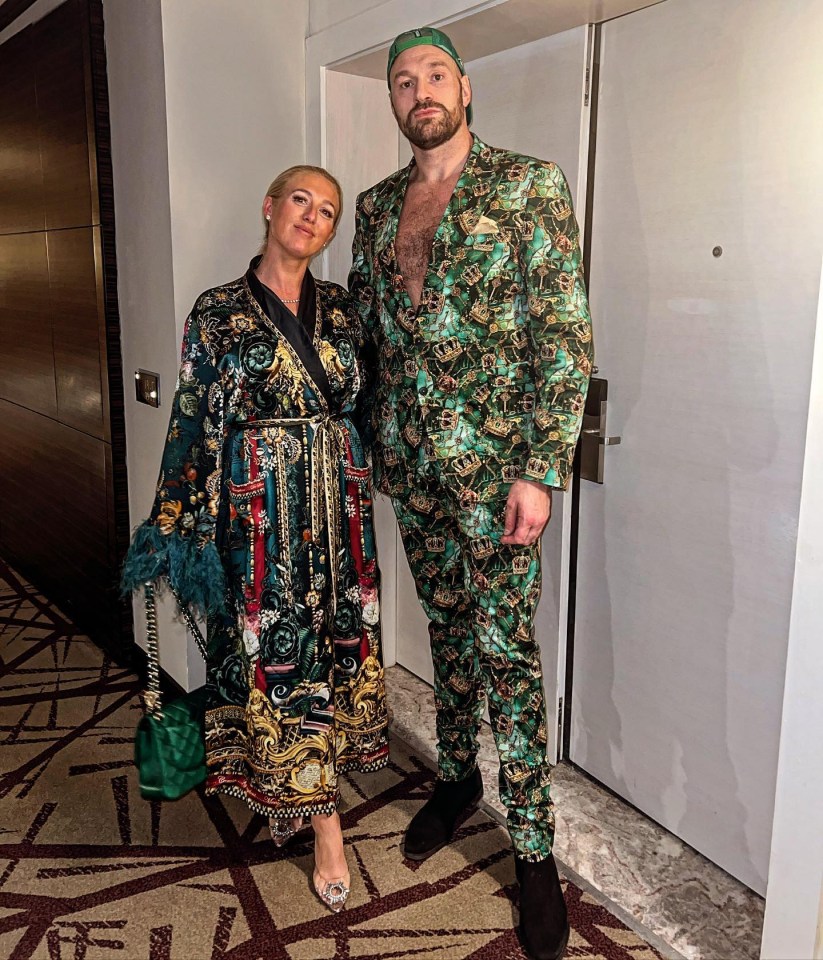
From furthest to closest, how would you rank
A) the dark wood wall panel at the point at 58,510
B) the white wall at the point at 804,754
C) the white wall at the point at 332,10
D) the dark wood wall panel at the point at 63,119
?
1. the dark wood wall panel at the point at 58,510
2. the dark wood wall panel at the point at 63,119
3. the white wall at the point at 332,10
4. the white wall at the point at 804,754

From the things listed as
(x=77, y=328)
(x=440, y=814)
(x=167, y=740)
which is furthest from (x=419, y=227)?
(x=77, y=328)

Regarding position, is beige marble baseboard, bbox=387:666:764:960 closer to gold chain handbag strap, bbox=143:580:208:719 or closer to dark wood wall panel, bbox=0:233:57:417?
gold chain handbag strap, bbox=143:580:208:719

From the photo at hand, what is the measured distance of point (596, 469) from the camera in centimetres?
217

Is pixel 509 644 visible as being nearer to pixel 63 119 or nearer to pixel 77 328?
pixel 77 328

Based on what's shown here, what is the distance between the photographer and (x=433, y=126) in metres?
1.79

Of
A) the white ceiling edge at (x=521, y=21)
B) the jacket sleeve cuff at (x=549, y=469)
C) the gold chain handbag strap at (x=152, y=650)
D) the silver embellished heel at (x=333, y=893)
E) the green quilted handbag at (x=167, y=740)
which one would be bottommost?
the silver embellished heel at (x=333, y=893)

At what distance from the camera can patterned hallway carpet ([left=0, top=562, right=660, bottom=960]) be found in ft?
5.85

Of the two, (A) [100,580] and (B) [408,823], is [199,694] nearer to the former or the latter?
(B) [408,823]

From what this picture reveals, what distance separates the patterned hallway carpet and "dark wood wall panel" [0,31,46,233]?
6.31ft

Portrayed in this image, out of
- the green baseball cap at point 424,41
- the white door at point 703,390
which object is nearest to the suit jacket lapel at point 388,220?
the green baseball cap at point 424,41

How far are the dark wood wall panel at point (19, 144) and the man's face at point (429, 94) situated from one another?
6.27ft

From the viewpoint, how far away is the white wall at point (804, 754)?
146cm

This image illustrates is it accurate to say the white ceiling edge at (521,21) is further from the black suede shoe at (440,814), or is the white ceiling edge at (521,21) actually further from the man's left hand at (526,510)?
the black suede shoe at (440,814)

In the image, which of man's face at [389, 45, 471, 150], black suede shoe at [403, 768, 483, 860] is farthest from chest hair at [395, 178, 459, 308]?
black suede shoe at [403, 768, 483, 860]
